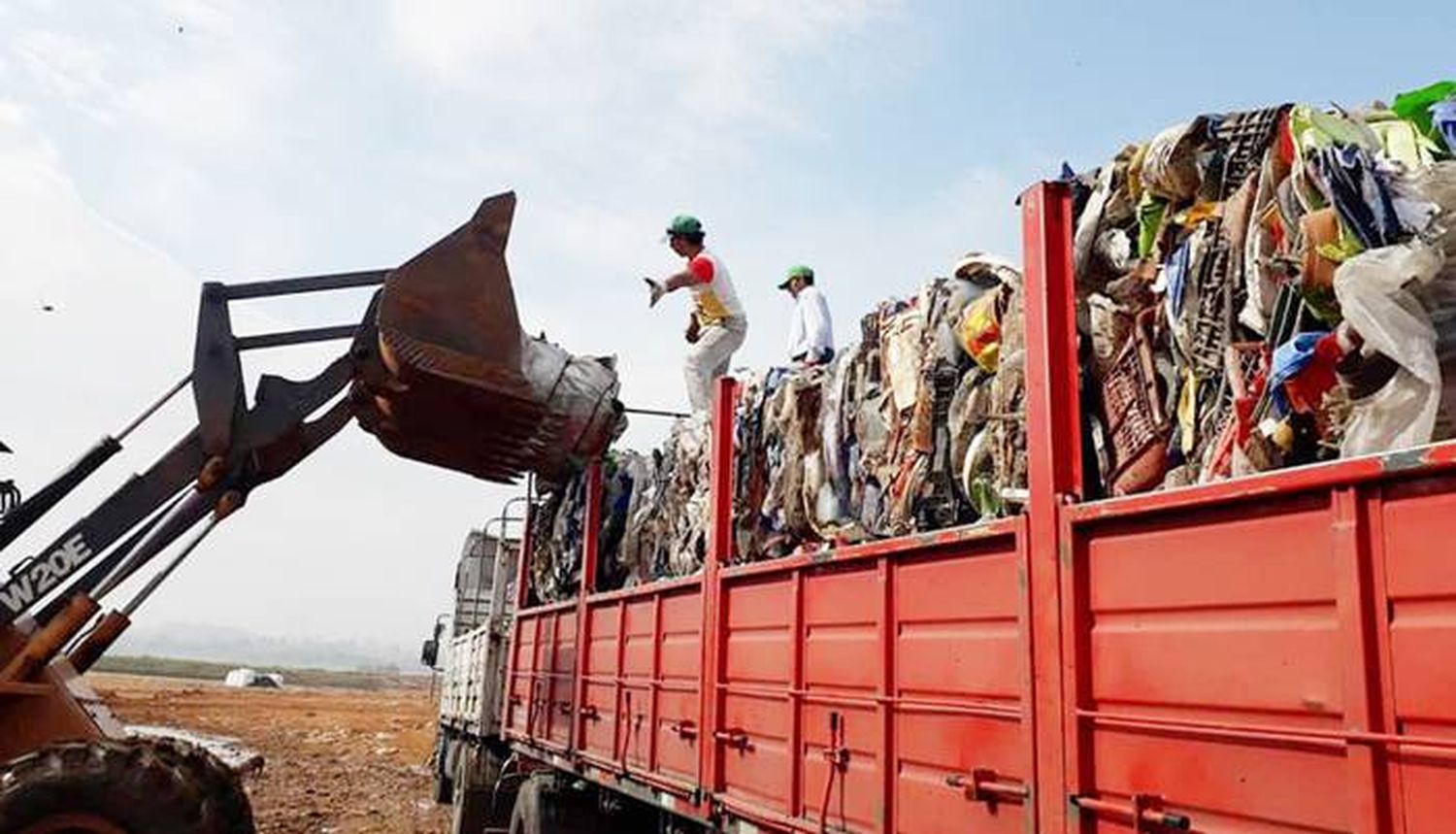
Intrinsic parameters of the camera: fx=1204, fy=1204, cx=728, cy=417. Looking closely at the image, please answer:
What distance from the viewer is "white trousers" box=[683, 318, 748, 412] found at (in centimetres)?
761

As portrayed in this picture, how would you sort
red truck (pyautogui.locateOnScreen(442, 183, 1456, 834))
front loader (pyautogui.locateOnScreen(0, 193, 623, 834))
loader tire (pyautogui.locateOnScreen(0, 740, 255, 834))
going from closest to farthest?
red truck (pyautogui.locateOnScreen(442, 183, 1456, 834)), loader tire (pyautogui.locateOnScreen(0, 740, 255, 834)), front loader (pyautogui.locateOnScreen(0, 193, 623, 834))

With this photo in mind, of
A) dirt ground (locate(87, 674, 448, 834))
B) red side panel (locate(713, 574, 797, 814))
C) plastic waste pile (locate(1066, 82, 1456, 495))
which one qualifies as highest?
plastic waste pile (locate(1066, 82, 1456, 495))

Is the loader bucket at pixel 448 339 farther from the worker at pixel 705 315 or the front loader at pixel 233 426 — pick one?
the worker at pixel 705 315

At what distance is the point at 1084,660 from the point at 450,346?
172 inches

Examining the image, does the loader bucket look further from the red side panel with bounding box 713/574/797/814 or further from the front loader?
the red side panel with bounding box 713/574/797/814

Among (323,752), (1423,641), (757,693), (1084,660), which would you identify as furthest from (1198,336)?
(323,752)

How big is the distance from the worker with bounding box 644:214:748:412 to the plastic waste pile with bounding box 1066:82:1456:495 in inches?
169

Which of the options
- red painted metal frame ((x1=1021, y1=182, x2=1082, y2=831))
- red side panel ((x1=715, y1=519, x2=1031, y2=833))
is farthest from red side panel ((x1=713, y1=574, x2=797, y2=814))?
red painted metal frame ((x1=1021, y1=182, x2=1082, y2=831))

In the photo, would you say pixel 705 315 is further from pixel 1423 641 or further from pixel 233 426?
pixel 1423 641

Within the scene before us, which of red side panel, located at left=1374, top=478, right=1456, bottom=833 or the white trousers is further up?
the white trousers

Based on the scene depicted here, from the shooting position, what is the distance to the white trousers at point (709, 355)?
761cm

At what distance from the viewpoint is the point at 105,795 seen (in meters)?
5.10

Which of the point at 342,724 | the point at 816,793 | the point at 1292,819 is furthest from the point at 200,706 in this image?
the point at 1292,819

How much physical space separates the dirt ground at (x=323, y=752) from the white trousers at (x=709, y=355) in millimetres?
6796
